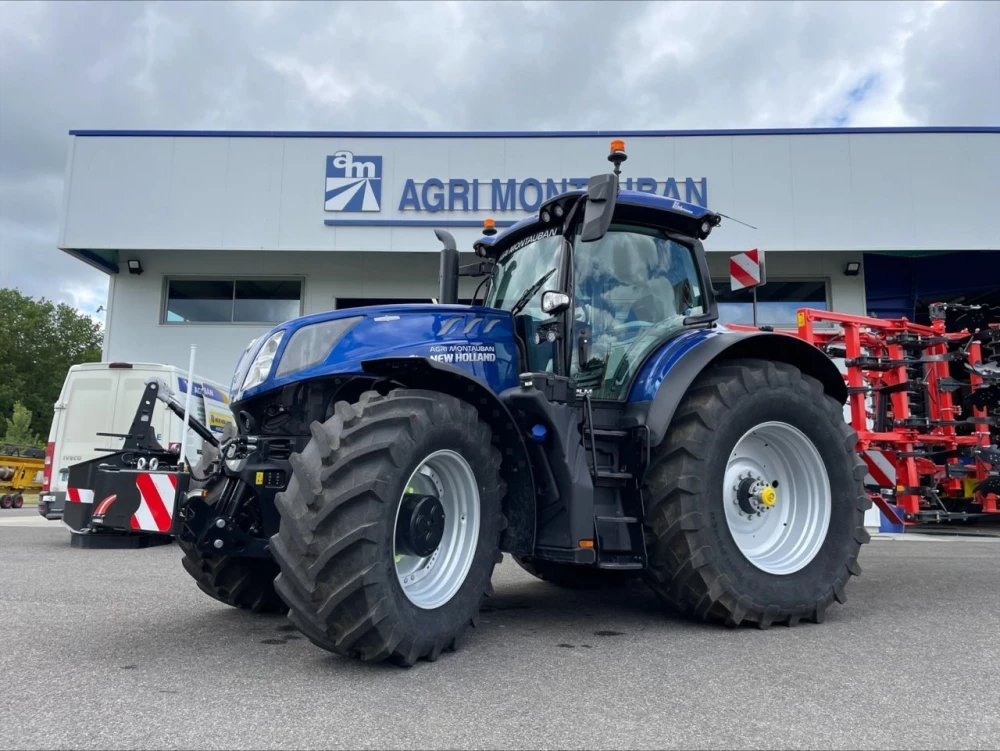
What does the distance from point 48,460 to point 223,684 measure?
801 cm

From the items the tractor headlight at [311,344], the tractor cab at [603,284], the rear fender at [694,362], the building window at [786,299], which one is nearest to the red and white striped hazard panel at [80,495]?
the tractor headlight at [311,344]

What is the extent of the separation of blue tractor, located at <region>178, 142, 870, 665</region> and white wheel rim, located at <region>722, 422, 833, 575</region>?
0.01 m

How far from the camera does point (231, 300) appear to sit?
588 inches

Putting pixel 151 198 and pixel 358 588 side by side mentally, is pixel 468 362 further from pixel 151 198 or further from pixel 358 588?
pixel 151 198

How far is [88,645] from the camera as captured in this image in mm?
3748

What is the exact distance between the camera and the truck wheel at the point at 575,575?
5422 mm

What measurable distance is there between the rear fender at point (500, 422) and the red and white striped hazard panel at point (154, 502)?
3.42 feet

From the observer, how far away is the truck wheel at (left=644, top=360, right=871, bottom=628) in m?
4.02

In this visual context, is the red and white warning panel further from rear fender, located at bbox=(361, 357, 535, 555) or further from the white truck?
the white truck

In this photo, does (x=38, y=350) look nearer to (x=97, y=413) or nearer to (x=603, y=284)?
(x=97, y=413)

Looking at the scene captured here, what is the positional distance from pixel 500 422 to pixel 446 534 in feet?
2.04

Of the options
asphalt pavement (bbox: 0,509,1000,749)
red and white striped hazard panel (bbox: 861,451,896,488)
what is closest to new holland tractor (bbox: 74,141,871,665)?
asphalt pavement (bbox: 0,509,1000,749)

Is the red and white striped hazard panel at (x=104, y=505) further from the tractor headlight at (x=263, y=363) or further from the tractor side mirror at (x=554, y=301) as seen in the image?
the tractor side mirror at (x=554, y=301)

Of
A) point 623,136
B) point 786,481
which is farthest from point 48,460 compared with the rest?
point 623,136
